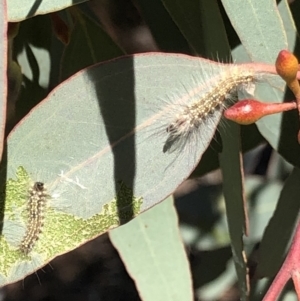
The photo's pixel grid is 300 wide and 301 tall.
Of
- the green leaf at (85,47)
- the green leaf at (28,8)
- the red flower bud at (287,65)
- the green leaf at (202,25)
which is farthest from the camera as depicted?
the green leaf at (85,47)

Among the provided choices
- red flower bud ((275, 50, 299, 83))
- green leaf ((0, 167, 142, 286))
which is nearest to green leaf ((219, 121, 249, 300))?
green leaf ((0, 167, 142, 286))

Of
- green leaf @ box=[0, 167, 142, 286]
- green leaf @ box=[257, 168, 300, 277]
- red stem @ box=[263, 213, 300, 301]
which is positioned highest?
green leaf @ box=[0, 167, 142, 286]

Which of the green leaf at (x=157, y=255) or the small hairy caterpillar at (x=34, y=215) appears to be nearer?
the small hairy caterpillar at (x=34, y=215)

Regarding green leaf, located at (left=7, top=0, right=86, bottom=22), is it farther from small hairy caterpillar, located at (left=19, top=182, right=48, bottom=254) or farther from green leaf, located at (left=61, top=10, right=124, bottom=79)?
green leaf, located at (left=61, top=10, right=124, bottom=79)

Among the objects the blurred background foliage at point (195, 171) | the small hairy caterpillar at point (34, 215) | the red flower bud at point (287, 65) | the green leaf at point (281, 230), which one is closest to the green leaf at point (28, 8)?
the blurred background foliage at point (195, 171)

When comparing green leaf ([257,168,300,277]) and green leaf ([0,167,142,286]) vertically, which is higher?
green leaf ([0,167,142,286])

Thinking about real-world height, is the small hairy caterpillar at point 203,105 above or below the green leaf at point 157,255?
above

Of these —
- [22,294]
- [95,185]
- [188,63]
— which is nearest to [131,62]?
[188,63]

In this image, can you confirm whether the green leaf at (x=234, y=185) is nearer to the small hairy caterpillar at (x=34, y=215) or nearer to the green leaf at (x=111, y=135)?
the green leaf at (x=111, y=135)
